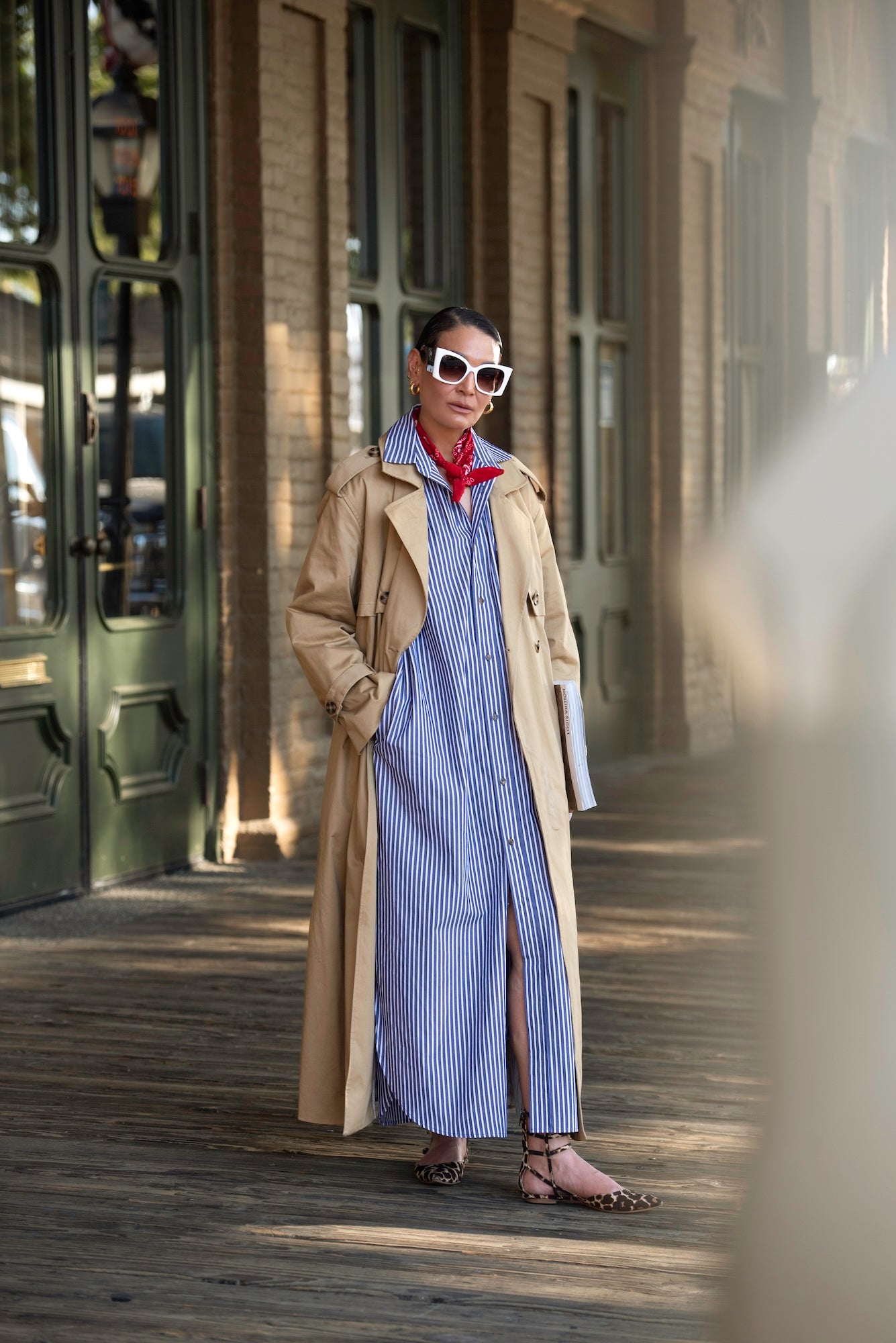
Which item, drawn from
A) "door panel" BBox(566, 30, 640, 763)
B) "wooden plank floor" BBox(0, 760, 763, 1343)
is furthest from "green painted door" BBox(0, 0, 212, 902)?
"door panel" BBox(566, 30, 640, 763)

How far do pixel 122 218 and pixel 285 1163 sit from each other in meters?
4.24

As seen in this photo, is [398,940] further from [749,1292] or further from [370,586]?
[749,1292]

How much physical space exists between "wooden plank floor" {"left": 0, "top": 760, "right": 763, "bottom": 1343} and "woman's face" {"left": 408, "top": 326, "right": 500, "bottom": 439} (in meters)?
1.59

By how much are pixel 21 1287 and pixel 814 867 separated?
1959mm

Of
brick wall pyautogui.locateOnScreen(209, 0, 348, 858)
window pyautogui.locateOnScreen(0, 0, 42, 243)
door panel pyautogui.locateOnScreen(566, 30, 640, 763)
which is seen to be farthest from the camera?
door panel pyautogui.locateOnScreen(566, 30, 640, 763)

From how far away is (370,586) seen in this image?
3.68m

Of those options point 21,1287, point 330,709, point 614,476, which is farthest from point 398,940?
point 614,476

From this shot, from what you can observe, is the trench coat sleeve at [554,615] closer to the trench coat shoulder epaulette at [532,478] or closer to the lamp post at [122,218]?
the trench coat shoulder epaulette at [532,478]

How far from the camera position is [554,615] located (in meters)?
3.84

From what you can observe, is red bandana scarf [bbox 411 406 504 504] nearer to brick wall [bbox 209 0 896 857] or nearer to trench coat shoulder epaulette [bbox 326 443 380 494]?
trench coat shoulder epaulette [bbox 326 443 380 494]

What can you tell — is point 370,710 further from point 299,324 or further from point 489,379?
point 299,324

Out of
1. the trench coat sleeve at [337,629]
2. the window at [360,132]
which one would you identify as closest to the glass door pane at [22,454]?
the window at [360,132]

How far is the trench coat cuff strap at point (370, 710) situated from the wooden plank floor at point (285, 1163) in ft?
3.12

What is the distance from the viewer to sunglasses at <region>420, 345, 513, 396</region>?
360 cm
